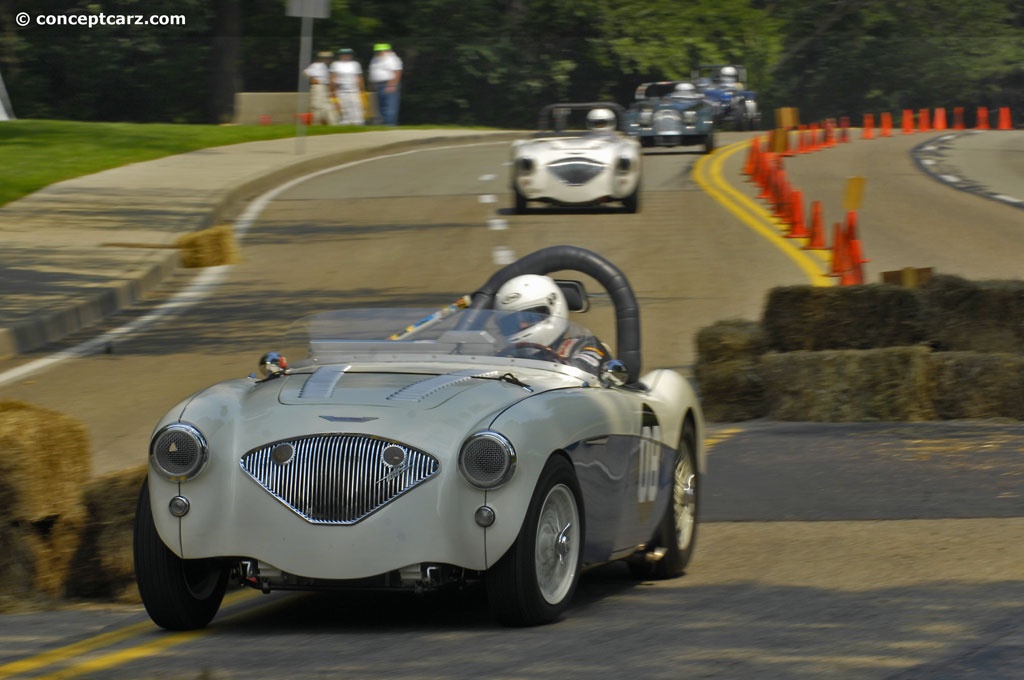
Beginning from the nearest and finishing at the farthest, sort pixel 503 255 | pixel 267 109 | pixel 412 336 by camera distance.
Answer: pixel 412 336 < pixel 503 255 < pixel 267 109

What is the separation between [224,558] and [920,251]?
1543 centimetres

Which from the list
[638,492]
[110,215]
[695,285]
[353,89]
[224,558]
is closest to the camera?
[224,558]

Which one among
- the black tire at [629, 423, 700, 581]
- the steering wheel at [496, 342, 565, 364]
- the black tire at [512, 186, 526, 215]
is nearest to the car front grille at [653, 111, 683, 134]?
the black tire at [512, 186, 526, 215]

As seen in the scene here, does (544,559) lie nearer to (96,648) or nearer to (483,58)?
(96,648)

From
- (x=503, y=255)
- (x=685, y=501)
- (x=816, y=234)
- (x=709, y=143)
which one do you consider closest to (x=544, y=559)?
(x=685, y=501)

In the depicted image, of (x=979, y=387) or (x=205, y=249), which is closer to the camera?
(x=979, y=387)

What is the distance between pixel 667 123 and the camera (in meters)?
35.1

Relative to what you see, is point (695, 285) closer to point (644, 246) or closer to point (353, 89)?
point (644, 246)

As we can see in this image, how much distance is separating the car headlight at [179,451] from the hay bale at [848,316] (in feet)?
20.3

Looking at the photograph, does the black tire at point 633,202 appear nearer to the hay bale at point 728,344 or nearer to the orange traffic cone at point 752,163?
the orange traffic cone at point 752,163

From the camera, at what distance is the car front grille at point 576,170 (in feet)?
75.2

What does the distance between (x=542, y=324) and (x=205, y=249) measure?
1344 centimetres

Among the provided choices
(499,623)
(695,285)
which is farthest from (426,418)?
(695,285)

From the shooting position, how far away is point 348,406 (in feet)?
18.5
